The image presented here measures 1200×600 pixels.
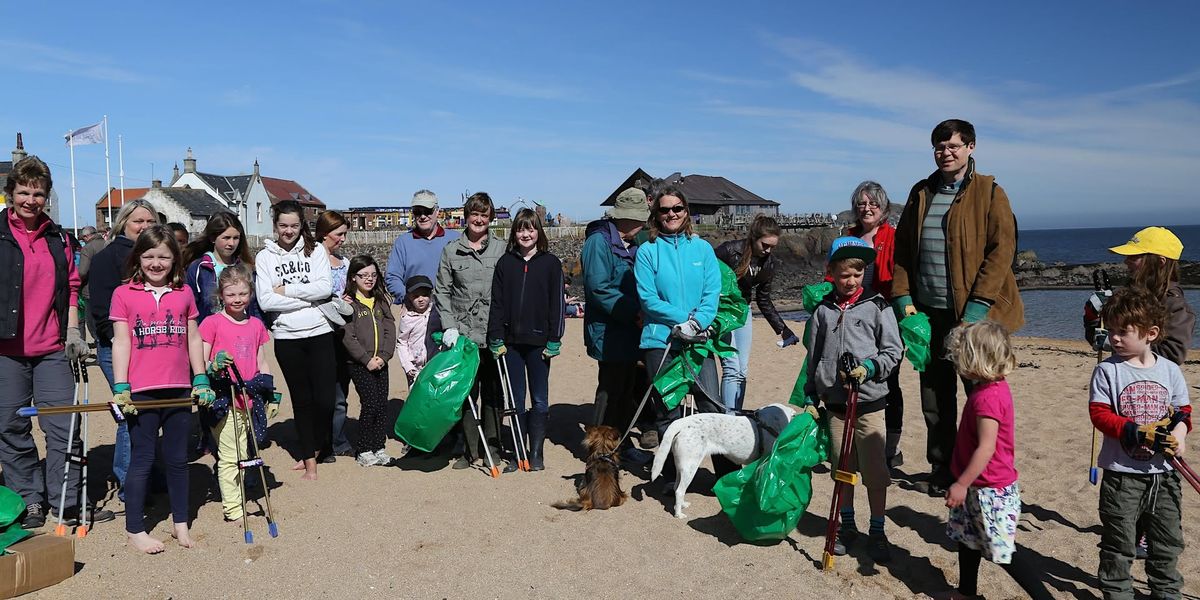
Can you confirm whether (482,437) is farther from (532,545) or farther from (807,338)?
(807,338)

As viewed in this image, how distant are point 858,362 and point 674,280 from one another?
57.1 inches

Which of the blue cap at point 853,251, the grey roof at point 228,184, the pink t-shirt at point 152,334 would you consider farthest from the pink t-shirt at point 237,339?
the grey roof at point 228,184

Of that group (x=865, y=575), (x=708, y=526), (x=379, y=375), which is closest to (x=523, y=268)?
(x=379, y=375)

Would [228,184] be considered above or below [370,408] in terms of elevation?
above

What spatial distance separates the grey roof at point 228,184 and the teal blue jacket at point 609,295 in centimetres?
5654

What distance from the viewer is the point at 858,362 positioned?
12.9 feet

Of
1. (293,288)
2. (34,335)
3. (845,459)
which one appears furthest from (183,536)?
(845,459)

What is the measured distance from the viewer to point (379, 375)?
616 cm

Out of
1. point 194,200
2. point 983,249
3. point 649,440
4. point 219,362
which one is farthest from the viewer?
point 194,200

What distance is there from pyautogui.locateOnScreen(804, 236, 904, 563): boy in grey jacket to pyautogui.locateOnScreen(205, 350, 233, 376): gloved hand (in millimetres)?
3461

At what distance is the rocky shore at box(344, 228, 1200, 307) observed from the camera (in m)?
32.2

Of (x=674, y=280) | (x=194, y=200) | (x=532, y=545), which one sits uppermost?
(x=194, y=200)

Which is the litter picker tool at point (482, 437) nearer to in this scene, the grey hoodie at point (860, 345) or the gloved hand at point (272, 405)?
the gloved hand at point (272, 405)

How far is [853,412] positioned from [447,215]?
47.0 m
